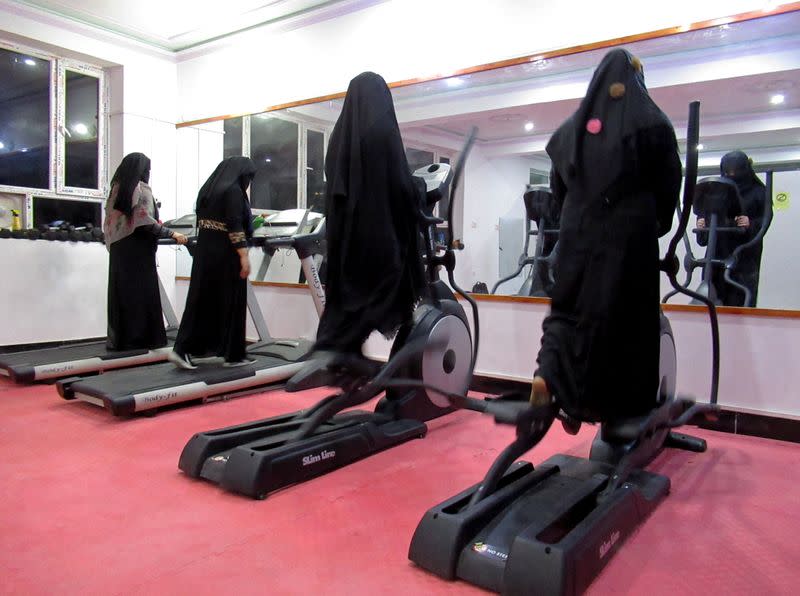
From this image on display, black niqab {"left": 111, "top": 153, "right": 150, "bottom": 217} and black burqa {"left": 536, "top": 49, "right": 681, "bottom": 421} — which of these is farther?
black niqab {"left": 111, "top": 153, "right": 150, "bottom": 217}

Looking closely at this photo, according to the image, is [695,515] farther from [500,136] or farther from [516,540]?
[500,136]

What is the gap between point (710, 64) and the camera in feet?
11.5

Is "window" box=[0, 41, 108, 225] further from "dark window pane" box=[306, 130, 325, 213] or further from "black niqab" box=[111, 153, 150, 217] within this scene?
"dark window pane" box=[306, 130, 325, 213]

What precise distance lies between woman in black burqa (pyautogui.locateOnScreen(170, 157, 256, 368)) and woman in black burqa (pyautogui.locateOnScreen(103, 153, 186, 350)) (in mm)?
Result: 555

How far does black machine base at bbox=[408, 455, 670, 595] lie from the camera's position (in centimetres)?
167

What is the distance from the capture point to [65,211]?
621cm

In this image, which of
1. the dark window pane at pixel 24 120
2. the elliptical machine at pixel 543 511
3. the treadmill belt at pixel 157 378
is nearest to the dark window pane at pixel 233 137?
the dark window pane at pixel 24 120

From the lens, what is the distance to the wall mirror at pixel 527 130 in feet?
11.1

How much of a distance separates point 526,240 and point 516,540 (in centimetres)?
313

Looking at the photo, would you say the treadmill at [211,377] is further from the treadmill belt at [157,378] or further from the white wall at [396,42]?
the white wall at [396,42]

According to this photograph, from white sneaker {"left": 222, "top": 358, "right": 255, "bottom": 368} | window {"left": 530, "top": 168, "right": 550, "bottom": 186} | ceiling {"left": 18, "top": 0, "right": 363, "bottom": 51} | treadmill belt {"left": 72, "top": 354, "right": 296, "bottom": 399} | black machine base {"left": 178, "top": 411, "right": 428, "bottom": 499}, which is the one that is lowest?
black machine base {"left": 178, "top": 411, "right": 428, "bottom": 499}

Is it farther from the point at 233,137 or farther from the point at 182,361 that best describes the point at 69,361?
the point at 233,137

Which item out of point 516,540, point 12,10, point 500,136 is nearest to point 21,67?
point 12,10

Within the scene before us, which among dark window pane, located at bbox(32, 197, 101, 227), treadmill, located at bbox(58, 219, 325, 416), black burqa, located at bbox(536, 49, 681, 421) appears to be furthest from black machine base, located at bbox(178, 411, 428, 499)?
dark window pane, located at bbox(32, 197, 101, 227)
